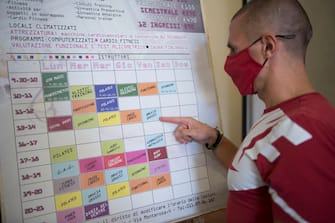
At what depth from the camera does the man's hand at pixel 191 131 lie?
97 cm

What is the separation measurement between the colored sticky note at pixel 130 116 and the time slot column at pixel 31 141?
0.23 m

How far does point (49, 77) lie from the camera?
81 centimetres

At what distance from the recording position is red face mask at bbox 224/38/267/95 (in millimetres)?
842

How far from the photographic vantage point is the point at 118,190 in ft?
2.81

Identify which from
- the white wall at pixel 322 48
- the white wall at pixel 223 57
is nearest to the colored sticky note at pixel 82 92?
the white wall at pixel 223 57

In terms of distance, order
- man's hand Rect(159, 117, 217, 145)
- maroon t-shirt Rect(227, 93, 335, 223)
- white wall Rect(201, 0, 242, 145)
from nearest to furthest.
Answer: maroon t-shirt Rect(227, 93, 335, 223)
man's hand Rect(159, 117, 217, 145)
white wall Rect(201, 0, 242, 145)

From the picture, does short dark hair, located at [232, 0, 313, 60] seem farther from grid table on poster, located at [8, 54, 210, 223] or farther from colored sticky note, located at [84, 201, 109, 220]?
colored sticky note, located at [84, 201, 109, 220]

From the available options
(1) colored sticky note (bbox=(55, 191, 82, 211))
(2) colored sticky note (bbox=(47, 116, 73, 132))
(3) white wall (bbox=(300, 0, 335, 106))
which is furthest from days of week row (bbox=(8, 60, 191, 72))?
(3) white wall (bbox=(300, 0, 335, 106))

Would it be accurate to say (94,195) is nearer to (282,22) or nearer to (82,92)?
(82,92)

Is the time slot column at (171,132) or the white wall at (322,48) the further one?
the white wall at (322,48)

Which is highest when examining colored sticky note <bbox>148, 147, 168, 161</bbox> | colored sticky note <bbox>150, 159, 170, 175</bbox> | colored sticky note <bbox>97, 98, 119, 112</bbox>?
colored sticky note <bbox>97, 98, 119, 112</bbox>

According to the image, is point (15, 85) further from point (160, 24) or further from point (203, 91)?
point (203, 91)

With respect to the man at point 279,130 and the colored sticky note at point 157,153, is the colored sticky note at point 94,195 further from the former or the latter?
the man at point 279,130

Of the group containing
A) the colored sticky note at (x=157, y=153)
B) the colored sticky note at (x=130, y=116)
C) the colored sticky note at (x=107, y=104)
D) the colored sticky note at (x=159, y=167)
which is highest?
the colored sticky note at (x=107, y=104)
